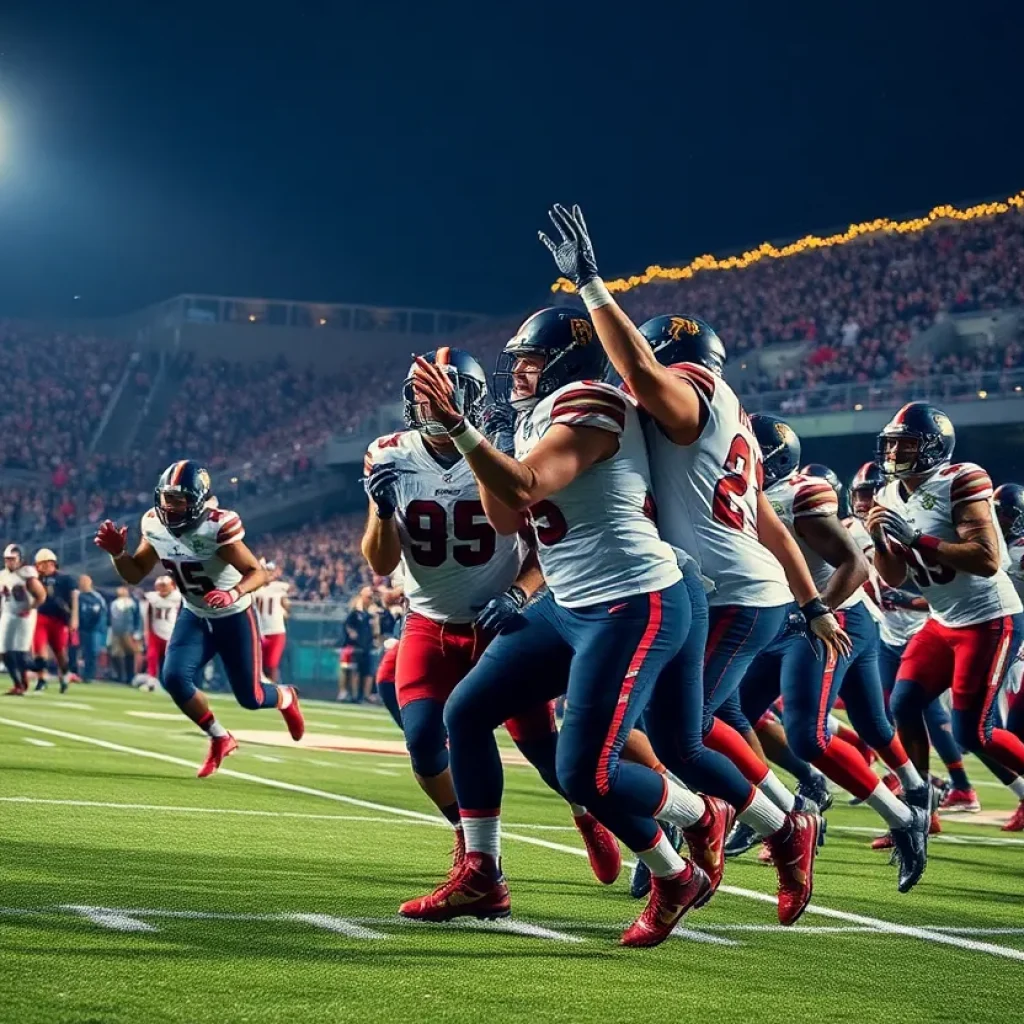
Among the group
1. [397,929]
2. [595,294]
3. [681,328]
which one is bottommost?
[397,929]

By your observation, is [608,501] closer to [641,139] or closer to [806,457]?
[806,457]

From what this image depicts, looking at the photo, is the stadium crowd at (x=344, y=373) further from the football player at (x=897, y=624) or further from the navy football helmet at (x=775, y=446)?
the navy football helmet at (x=775, y=446)

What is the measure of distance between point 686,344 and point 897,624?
6508 millimetres

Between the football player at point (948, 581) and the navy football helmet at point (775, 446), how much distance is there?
51cm

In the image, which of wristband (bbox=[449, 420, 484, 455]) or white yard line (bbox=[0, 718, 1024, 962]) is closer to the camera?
wristband (bbox=[449, 420, 484, 455])

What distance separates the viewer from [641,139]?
4550cm

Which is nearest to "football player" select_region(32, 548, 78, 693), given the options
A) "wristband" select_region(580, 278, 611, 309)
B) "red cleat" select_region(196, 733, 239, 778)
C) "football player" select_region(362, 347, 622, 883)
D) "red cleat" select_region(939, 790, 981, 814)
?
"red cleat" select_region(196, 733, 239, 778)

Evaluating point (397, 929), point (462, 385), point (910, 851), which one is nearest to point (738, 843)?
point (910, 851)

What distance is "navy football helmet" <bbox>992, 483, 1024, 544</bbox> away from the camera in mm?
9664

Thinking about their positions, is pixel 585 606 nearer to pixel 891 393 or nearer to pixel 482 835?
pixel 482 835

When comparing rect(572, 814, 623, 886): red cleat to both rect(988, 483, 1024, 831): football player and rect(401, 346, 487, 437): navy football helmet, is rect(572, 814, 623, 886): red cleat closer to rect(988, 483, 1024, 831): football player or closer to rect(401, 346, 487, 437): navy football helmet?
rect(401, 346, 487, 437): navy football helmet

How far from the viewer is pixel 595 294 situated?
15.4 feet

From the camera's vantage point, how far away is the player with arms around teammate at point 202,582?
977 centimetres

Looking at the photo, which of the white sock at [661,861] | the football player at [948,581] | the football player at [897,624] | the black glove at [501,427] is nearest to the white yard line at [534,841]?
the white sock at [661,861]
